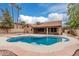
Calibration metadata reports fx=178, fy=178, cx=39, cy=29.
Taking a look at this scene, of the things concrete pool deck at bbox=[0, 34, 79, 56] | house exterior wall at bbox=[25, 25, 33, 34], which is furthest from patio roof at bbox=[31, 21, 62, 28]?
concrete pool deck at bbox=[0, 34, 79, 56]

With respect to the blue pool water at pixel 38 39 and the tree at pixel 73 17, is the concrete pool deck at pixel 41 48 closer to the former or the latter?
the blue pool water at pixel 38 39

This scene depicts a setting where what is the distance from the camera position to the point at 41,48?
10.2 feet

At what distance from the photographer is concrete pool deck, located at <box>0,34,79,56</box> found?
3.09 metres

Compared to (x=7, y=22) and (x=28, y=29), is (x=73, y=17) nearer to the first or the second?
(x=28, y=29)

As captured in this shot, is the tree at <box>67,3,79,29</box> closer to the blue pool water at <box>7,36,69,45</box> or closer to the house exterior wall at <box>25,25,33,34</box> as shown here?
the blue pool water at <box>7,36,69,45</box>

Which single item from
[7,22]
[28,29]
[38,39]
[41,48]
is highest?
[7,22]

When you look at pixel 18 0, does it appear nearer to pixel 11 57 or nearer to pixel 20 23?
pixel 20 23

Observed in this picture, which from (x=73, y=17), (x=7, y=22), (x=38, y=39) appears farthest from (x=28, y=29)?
(x=73, y=17)

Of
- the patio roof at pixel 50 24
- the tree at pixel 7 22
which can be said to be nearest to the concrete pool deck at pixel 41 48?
the tree at pixel 7 22

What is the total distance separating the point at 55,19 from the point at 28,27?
50 cm

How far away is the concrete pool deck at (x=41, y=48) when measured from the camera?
10.1 feet

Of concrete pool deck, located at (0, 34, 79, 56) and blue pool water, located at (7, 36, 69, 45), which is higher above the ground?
blue pool water, located at (7, 36, 69, 45)

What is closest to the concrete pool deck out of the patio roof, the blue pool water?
the blue pool water

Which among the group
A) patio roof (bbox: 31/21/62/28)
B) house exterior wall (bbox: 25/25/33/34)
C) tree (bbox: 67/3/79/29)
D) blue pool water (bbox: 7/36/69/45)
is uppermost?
tree (bbox: 67/3/79/29)
